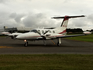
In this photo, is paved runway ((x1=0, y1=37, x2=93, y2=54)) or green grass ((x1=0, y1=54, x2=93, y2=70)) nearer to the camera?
green grass ((x1=0, y1=54, x2=93, y2=70))

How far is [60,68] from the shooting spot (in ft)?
20.7

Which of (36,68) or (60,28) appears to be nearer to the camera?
(36,68)

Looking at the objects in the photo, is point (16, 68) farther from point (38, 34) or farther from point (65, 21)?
point (65, 21)

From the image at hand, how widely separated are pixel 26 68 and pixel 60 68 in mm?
1796

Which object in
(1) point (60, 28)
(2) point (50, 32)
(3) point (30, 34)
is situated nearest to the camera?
(3) point (30, 34)

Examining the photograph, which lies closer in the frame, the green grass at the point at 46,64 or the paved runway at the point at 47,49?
the green grass at the point at 46,64

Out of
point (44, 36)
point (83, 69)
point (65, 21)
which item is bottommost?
point (83, 69)

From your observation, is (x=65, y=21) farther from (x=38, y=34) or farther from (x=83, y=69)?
(x=83, y=69)

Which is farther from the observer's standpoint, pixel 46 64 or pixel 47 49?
pixel 47 49

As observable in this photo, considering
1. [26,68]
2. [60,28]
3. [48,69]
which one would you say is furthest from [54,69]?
[60,28]

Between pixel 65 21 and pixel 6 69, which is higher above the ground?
pixel 65 21

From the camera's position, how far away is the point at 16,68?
6.24m

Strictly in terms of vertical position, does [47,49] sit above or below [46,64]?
below

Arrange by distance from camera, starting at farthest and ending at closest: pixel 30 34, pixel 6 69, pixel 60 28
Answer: pixel 60 28
pixel 30 34
pixel 6 69
